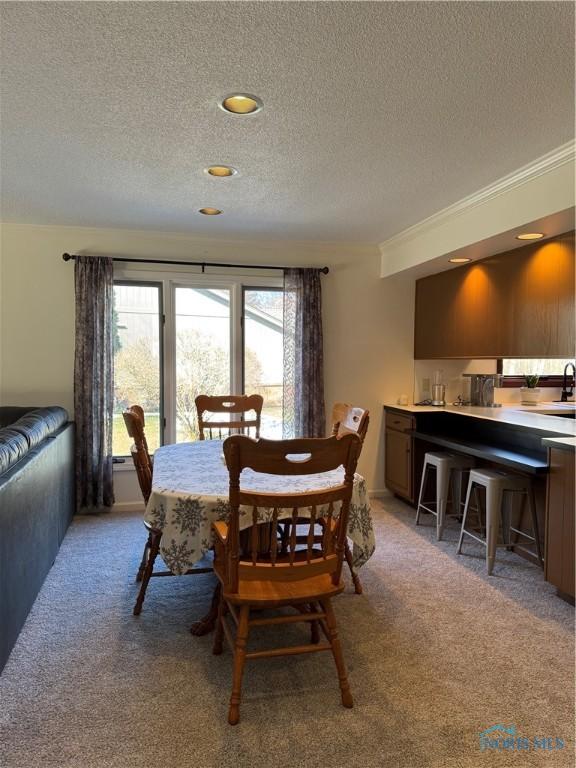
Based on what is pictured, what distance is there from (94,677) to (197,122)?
2.53 metres

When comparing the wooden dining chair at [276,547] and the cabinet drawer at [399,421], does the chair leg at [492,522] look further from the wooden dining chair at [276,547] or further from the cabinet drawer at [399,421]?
the wooden dining chair at [276,547]

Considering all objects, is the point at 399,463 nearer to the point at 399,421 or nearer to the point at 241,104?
the point at 399,421

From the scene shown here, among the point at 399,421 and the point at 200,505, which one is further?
the point at 399,421

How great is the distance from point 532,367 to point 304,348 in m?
2.25

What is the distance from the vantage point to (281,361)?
4.88 meters

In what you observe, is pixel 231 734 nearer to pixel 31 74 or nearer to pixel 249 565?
pixel 249 565

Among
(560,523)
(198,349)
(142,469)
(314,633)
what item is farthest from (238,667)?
(198,349)

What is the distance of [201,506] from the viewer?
7.02 feet

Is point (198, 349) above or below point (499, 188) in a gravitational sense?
below

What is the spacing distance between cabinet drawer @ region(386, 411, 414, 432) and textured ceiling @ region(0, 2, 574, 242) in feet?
6.22

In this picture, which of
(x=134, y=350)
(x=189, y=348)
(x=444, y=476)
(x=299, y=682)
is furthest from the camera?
(x=189, y=348)

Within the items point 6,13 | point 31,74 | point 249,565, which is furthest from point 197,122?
point 249,565

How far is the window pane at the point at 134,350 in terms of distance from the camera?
14.7 feet

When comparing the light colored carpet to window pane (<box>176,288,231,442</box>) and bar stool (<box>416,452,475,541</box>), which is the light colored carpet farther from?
window pane (<box>176,288,231,442</box>)
